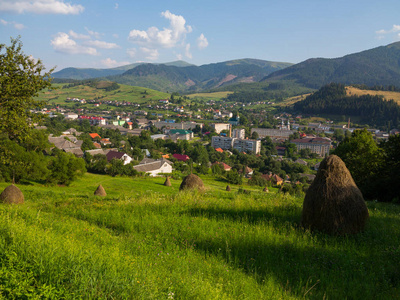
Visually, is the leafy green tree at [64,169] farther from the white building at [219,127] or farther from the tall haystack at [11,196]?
the white building at [219,127]

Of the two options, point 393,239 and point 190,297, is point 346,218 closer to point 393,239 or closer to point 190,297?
point 393,239

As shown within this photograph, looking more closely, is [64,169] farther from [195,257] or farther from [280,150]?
[280,150]

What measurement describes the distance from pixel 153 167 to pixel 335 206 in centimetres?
4876

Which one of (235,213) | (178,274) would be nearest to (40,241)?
(178,274)

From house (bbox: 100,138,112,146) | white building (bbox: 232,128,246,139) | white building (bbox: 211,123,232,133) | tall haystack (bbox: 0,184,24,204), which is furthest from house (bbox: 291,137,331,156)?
tall haystack (bbox: 0,184,24,204)

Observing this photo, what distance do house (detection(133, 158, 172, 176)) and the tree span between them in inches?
1463

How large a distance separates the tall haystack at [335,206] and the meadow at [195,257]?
0.29 m

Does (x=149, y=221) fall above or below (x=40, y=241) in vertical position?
below

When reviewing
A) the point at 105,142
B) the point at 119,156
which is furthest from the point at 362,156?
the point at 105,142

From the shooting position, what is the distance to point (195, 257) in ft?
19.1

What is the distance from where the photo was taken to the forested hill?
137500mm

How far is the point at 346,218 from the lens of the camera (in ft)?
23.7

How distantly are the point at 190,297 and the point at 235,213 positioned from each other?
5.56 metres

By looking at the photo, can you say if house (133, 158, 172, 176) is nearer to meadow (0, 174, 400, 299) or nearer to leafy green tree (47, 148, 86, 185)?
leafy green tree (47, 148, 86, 185)
